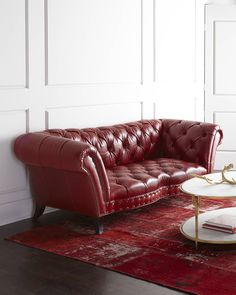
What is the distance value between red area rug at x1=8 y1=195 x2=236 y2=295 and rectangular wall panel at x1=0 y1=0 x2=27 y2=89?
4.20 feet

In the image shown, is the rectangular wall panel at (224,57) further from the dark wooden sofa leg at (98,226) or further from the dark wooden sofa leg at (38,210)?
the dark wooden sofa leg at (98,226)

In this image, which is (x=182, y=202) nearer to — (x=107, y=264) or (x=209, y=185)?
(x=209, y=185)

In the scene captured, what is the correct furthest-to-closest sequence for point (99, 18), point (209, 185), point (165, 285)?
point (99, 18) → point (209, 185) → point (165, 285)

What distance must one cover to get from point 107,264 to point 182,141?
91.8 inches

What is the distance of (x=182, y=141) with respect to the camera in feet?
19.1

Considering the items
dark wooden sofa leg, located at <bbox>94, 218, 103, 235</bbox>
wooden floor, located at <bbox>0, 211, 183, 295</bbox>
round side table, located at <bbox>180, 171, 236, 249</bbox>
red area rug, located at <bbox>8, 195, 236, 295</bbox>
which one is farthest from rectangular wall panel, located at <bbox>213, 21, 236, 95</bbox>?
wooden floor, located at <bbox>0, 211, 183, 295</bbox>

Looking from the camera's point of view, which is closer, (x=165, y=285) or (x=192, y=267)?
(x=165, y=285)

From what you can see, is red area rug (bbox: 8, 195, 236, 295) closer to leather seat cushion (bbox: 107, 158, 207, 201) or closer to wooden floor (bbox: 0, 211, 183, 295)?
wooden floor (bbox: 0, 211, 183, 295)

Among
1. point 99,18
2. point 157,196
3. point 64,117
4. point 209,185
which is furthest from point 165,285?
point 99,18

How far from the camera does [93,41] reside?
18.3 ft

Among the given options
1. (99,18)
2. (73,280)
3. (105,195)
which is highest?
(99,18)

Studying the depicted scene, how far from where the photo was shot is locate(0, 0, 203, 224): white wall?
483 centimetres

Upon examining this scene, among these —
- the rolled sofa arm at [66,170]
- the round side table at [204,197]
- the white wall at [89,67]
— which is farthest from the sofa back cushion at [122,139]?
the round side table at [204,197]

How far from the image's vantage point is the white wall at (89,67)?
4828 millimetres
